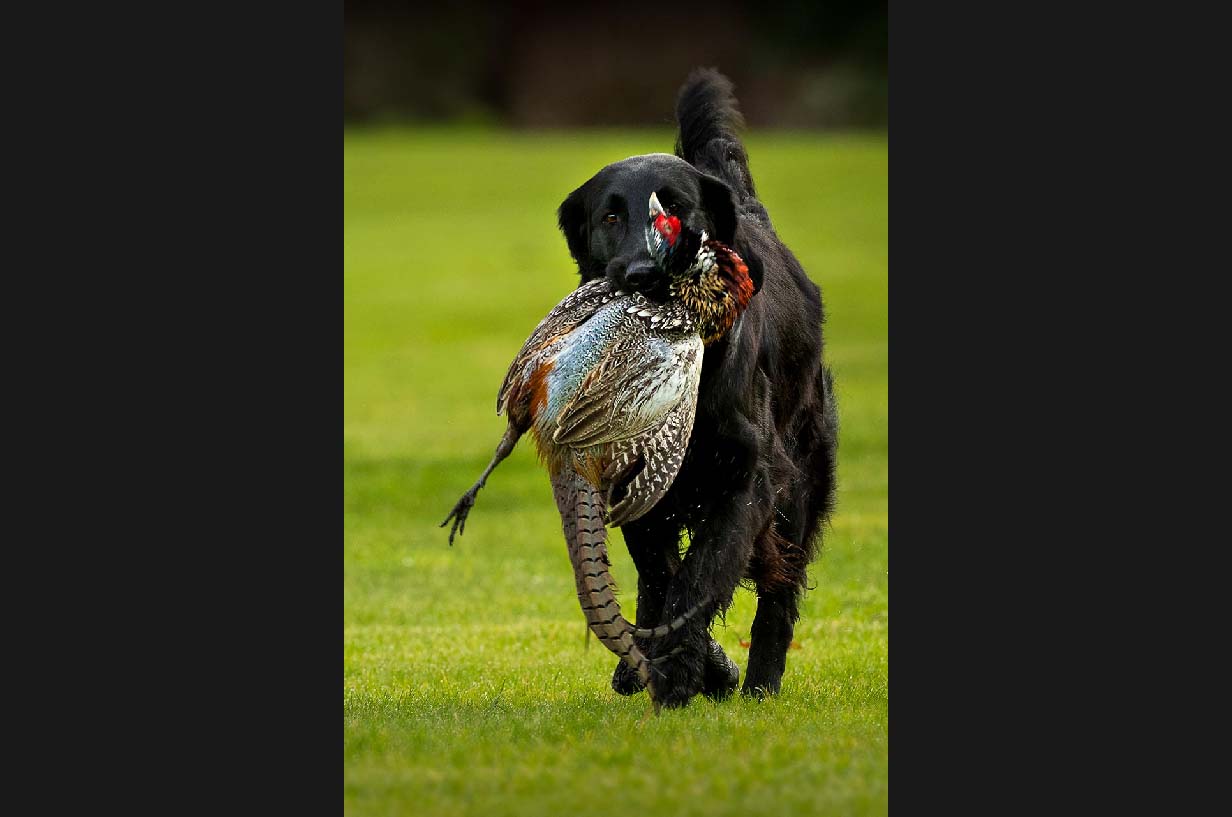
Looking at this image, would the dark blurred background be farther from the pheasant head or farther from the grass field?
the pheasant head

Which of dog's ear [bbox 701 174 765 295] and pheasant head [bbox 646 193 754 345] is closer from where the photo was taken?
pheasant head [bbox 646 193 754 345]

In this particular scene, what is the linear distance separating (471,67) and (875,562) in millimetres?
33552

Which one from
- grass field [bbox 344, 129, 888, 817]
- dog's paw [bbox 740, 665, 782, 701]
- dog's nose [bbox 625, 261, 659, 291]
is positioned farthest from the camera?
dog's paw [bbox 740, 665, 782, 701]

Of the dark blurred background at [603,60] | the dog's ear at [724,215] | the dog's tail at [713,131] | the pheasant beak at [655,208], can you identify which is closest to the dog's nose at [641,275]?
the pheasant beak at [655,208]

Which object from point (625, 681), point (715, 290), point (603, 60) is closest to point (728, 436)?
point (715, 290)

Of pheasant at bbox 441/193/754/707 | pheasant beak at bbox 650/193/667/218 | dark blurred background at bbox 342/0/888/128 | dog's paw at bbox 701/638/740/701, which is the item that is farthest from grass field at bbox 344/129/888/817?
dark blurred background at bbox 342/0/888/128

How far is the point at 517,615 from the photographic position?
30.2 ft

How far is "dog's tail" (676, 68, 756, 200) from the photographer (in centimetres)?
745

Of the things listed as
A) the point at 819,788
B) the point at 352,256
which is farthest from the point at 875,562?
the point at 352,256

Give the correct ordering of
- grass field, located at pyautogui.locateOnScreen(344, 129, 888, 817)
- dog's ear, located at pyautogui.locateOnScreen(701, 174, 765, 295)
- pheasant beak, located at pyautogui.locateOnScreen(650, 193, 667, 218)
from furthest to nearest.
Result: dog's ear, located at pyautogui.locateOnScreen(701, 174, 765, 295)
pheasant beak, located at pyautogui.locateOnScreen(650, 193, 667, 218)
grass field, located at pyautogui.locateOnScreen(344, 129, 888, 817)

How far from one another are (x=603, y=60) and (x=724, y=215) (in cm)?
3369

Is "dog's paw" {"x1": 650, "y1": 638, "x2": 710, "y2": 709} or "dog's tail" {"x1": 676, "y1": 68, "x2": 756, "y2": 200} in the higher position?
"dog's tail" {"x1": 676, "y1": 68, "x2": 756, "y2": 200}

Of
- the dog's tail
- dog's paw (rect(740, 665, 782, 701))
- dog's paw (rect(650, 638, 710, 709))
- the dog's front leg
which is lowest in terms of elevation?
dog's paw (rect(740, 665, 782, 701))

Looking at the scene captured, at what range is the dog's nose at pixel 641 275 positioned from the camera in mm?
5656
